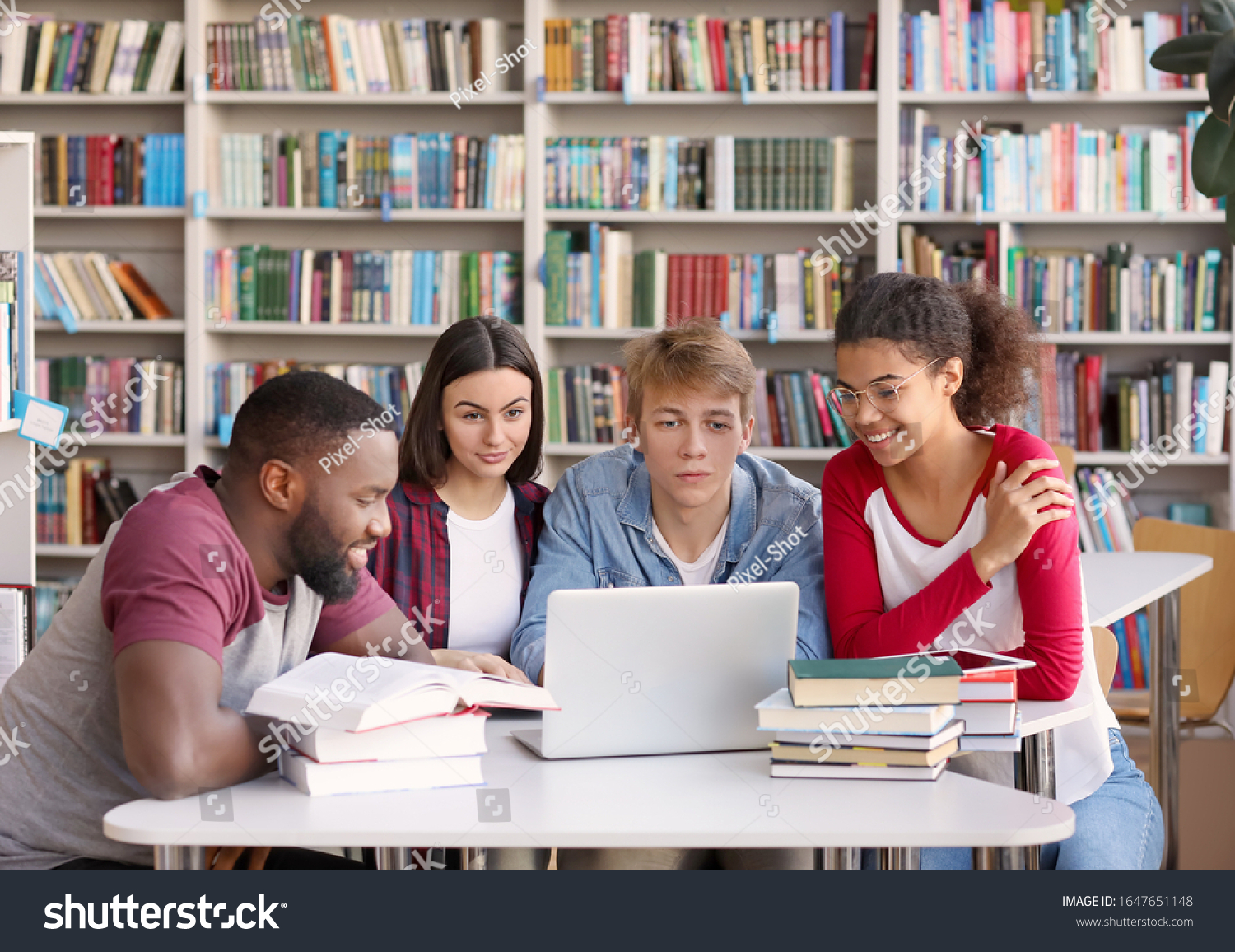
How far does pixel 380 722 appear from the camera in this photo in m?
1.36

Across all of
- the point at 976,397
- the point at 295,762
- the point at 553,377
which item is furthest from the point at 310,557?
the point at 553,377

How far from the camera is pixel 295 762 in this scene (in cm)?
140

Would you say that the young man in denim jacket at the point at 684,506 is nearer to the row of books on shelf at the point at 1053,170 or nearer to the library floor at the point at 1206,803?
the library floor at the point at 1206,803

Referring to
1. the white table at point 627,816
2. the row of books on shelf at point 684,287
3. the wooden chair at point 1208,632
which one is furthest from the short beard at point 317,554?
the row of books on shelf at point 684,287

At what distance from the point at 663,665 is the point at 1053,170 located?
298 cm

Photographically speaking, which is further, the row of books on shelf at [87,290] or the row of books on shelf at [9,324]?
the row of books on shelf at [87,290]

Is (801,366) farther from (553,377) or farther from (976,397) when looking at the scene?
(976,397)

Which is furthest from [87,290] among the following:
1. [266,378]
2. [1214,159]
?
[1214,159]

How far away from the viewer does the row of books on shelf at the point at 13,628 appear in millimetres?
2309

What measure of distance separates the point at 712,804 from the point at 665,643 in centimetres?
Answer: 23

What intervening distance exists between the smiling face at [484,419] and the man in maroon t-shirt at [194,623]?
1.77ft

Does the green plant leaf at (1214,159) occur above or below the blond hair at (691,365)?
above
